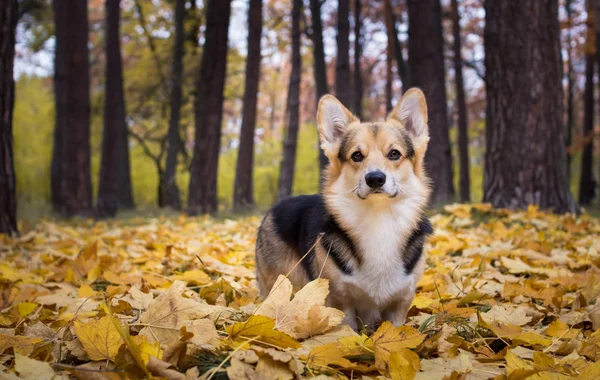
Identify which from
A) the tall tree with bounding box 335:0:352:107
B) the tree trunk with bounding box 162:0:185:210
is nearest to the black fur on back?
the tall tree with bounding box 335:0:352:107

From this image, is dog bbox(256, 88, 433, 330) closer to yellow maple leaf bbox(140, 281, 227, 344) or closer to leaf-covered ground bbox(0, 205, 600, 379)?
leaf-covered ground bbox(0, 205, 600, 379)

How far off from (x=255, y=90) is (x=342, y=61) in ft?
7.34

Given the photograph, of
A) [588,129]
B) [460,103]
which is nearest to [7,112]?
[460,103]

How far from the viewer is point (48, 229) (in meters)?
5.95

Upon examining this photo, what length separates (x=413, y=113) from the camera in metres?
3.16

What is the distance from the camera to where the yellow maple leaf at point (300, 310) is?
2.01 metres

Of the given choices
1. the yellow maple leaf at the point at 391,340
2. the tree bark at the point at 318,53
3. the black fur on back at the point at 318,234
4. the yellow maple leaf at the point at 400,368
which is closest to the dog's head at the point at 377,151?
the black fur on back at the point at 318,234

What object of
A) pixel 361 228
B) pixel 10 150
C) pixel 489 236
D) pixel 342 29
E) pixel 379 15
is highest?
pixel 379 15

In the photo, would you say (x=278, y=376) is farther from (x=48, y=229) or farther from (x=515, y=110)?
(x=515, y=110)

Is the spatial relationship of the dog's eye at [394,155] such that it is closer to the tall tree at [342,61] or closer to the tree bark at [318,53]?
the tall tree at [342,61]

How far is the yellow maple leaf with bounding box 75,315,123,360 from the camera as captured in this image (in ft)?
5.63

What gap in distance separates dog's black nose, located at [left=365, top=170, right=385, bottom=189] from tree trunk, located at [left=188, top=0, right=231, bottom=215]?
24.4 ft

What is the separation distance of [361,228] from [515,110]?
16.7 ft

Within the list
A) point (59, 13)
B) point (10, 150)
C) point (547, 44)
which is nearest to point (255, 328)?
point (10, 150)
